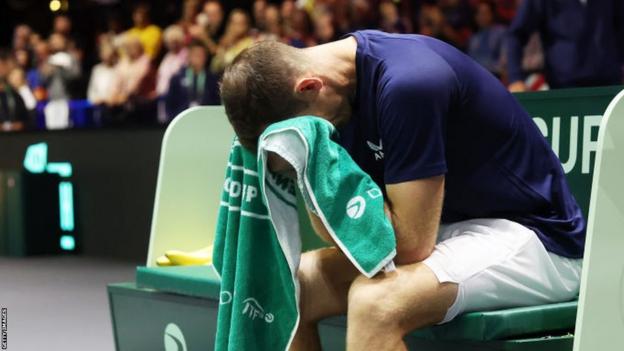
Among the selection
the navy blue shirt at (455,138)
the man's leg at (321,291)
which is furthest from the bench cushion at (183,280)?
the navy blue shirt at (455,138)

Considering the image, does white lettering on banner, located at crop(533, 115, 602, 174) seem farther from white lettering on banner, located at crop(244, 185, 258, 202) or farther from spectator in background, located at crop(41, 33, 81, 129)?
spectator in background, located at crop(41, 33, 81, 129)

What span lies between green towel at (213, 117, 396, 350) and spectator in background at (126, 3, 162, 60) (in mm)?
5999

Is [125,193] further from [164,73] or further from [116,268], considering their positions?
[164,73]

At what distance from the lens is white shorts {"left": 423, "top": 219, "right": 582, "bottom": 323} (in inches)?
82.0

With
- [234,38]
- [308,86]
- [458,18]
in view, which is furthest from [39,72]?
[308,86]

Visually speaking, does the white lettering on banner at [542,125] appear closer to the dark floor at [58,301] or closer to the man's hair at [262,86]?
the man's hair at [262,86]

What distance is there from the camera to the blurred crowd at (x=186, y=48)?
20.2 feet

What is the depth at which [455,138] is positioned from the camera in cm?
219

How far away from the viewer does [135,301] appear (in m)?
3.12

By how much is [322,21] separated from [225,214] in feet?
14.0

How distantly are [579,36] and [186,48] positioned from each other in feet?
12.9

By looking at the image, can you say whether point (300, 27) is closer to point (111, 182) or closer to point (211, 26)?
point (211, 26)

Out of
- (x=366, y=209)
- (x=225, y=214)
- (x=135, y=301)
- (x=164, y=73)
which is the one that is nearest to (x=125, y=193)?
(x=164, y=73)

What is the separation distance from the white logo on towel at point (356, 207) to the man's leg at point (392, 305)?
0.12 meters
